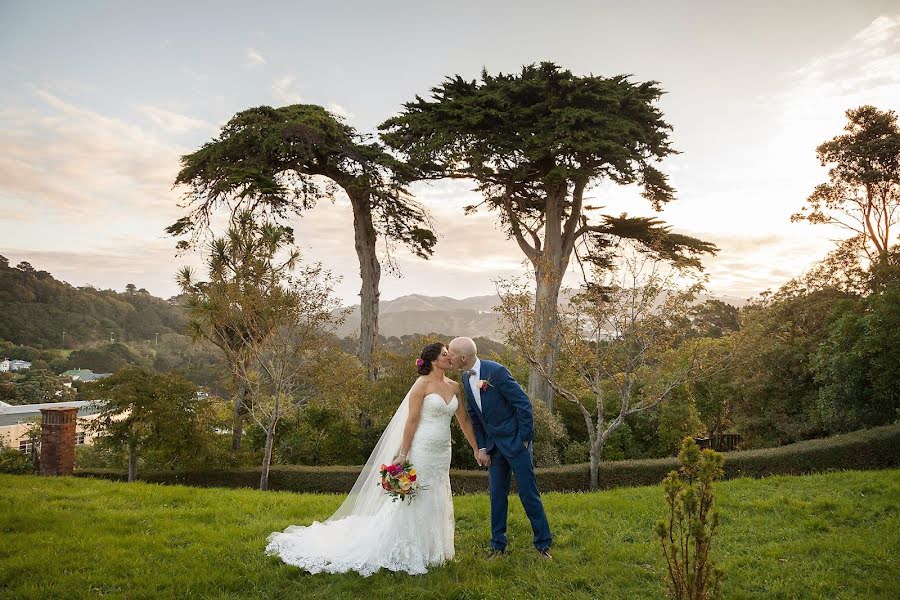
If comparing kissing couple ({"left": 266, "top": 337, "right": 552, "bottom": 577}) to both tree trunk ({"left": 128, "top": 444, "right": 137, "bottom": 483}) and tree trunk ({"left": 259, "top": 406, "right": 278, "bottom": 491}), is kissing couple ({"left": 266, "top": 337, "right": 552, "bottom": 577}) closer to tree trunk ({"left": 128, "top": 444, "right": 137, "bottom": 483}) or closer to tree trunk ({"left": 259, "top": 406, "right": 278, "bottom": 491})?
tree trunk ({"left": 259, "top": 406, "right": 278, "bottom": 491})

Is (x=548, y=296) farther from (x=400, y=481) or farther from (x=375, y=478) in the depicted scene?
(x=400, y=481)

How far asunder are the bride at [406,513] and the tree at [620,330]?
18.7ft

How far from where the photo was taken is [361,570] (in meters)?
4.70

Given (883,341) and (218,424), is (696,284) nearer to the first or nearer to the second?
(883,341)

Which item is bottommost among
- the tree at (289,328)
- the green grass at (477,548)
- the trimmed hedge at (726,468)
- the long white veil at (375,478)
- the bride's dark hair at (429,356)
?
the trimmed hedge at (726,468)

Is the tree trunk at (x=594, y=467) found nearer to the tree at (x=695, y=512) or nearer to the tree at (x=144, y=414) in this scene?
the tree at (x=695, y=512)

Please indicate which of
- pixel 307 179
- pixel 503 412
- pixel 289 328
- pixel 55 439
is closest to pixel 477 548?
pixel 503 412

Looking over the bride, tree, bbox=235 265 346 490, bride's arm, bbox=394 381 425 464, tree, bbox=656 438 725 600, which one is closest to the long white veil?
the bride

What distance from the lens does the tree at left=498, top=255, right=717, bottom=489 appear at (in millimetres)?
10430

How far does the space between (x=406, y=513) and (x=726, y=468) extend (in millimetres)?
8205

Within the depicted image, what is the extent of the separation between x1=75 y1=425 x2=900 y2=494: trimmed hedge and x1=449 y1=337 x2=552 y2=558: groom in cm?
618

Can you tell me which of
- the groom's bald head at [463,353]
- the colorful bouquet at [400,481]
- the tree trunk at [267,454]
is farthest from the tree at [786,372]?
the colorful bouquet at [400,481]

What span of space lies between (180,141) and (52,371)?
845 inches

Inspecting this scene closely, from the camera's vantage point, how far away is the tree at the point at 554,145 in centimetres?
1603
